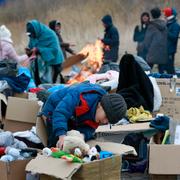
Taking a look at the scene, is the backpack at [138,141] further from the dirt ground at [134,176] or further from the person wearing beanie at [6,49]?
the person wearing beanie at [6,49]

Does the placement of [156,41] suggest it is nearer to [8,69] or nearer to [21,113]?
[8,69]

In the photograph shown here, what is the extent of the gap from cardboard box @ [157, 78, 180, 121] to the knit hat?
273cm

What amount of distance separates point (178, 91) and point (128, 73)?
67 centimetres

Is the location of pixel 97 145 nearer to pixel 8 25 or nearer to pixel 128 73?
pixel 128 73

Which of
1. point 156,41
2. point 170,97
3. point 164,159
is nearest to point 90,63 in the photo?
point 156,41

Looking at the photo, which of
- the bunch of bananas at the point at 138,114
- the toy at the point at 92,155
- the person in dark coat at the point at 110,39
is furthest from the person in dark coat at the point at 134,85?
the person in dark coat at the point at 110,39

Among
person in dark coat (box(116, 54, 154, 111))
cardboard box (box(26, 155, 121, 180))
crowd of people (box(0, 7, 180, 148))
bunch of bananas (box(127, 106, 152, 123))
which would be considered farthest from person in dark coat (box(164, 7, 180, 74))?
cardboard box (box(26, 155, 121, 180))

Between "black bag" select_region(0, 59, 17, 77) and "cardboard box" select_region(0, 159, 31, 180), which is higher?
"black bag" select_region(0, 59, 17, 77)

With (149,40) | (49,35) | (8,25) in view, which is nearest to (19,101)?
(49,35)

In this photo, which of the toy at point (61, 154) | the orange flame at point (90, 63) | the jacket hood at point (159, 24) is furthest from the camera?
the jacket hood at point (159, 24)

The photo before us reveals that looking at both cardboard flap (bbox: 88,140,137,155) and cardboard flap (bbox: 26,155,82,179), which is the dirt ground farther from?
cardboard flap (bbox: 26,155,82,179)

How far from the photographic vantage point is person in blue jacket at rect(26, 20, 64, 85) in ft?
41.3

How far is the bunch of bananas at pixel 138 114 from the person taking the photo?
8.08 meters

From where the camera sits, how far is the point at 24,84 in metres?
9.30
